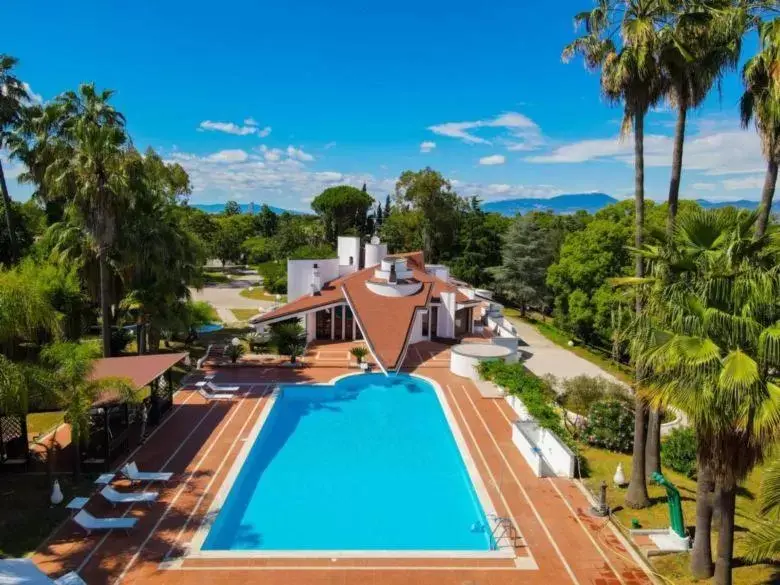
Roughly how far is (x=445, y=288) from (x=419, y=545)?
22.6m

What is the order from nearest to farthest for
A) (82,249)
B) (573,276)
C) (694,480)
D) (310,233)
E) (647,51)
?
(647,51)
(694,480)
(82,249)
(573,276)
(310,233)

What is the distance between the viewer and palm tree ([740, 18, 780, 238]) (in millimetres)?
10766

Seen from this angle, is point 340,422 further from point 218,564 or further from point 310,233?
point 310,233

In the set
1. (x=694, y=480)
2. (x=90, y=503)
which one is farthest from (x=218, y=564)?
(x=694, y=480)

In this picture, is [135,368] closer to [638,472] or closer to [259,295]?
[638,472]

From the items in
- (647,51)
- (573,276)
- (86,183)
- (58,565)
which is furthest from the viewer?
(573,276)

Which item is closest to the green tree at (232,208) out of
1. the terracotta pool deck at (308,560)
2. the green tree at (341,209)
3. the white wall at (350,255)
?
the green tree at (341,209)

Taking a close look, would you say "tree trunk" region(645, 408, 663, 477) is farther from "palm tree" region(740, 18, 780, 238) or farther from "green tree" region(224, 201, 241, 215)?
"green tree" region(224, 201, 241, 215)

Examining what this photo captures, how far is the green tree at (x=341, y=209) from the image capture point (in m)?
72.9

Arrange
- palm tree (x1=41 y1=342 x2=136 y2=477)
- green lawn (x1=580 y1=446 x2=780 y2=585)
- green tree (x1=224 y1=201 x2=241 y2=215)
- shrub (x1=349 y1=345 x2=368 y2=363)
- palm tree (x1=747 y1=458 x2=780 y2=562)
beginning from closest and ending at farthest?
palm tree (x1=747 y1=458 x2=780 y2=562) < green lawn (x1=580 y1=446 x2=780 y2=585) < palm tree (x1=41 y1=342 x2=136 y2=477) < shrub (x1=349 y1=345 x2=368 y2=363) < green tree (x1=224 y1=201 x2=241 y2=215)

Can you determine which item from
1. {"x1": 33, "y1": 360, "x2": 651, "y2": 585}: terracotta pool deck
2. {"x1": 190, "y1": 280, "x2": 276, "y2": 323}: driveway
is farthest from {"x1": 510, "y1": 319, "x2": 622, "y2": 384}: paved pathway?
{"x1": 190, "y1": 280, "x2": 276, "y2": 323}: driveway

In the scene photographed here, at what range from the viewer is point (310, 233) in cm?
7494

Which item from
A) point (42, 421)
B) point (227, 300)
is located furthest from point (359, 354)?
point (227, 300)

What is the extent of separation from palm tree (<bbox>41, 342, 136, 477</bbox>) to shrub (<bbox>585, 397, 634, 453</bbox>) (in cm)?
1438
